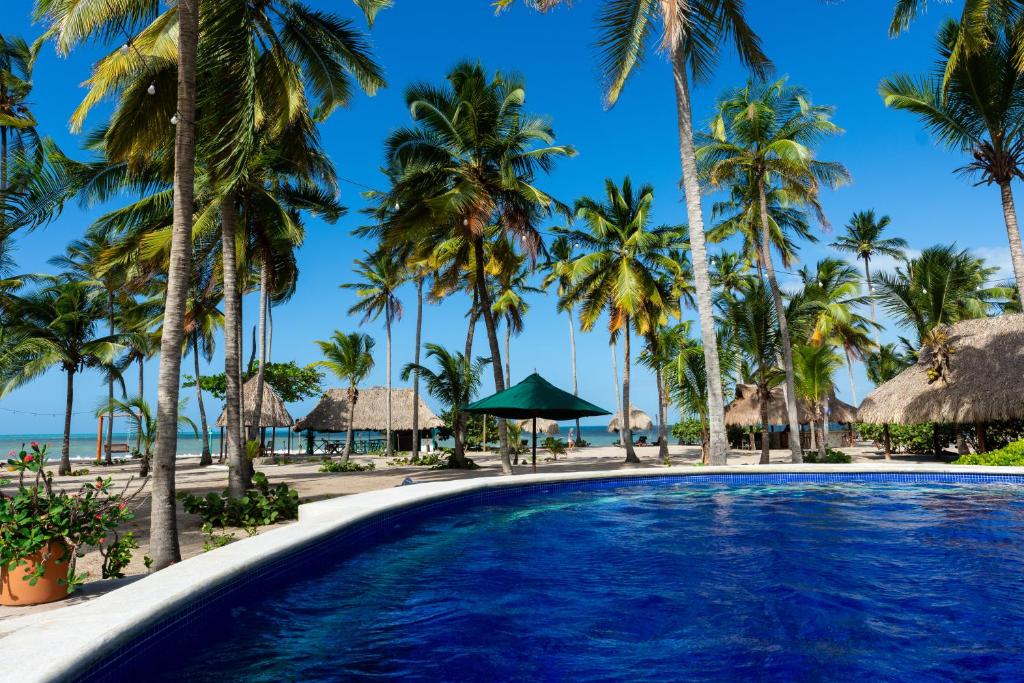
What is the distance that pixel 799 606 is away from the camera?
186 inches

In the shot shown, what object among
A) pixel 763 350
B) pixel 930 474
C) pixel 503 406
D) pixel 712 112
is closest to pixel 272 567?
pixel 503 406

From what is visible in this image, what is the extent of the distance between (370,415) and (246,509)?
26868 millimetres

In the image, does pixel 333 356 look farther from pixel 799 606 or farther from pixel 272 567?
pixel 799 606

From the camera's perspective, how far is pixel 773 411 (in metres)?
27.4

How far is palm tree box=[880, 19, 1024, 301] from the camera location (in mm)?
12305

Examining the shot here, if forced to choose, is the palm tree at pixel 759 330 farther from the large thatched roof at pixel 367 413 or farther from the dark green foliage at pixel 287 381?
the dark green foliage at pixel 287 381

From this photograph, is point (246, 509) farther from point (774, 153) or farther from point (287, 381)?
point (287, 381)

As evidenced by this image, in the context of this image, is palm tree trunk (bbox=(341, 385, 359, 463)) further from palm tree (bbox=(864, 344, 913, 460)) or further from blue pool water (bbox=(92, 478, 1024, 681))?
palm tree (bbox=(864, 344, 913, 460))

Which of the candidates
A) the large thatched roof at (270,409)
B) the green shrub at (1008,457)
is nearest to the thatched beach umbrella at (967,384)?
the green shrub at (1008,457)

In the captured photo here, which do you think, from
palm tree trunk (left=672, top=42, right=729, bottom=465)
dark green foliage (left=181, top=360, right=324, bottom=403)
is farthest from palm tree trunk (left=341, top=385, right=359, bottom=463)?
palm tree trunk (left=672, top=42, right=729, bottom=465)

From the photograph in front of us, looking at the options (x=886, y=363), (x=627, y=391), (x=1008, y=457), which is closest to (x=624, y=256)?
(x=627, y=391)

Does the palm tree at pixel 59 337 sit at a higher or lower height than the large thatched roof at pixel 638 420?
higher

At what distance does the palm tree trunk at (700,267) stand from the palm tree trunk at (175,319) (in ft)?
33.7

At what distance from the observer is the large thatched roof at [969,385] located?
1548cm
